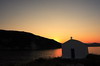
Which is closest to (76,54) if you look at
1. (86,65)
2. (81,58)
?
(81,58)

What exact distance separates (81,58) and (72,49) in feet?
8.33

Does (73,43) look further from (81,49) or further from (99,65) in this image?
(99,65)

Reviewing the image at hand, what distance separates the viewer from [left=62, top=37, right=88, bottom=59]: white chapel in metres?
31.4

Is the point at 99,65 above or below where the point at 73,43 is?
below

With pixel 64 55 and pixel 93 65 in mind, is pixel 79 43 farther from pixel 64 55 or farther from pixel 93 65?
pixel 93 65

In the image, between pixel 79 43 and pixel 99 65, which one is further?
pixel 79 43

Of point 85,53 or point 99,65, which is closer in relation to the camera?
point 99,65

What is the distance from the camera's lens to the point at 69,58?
31.7m

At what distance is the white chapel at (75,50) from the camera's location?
3137cm

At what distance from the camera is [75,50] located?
3158 cm

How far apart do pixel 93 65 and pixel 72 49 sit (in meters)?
8.80

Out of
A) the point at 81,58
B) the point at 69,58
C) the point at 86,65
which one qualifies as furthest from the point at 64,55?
the point at 86,65

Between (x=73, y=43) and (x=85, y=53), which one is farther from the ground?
(x=73, y=43)

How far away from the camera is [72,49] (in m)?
31.8
